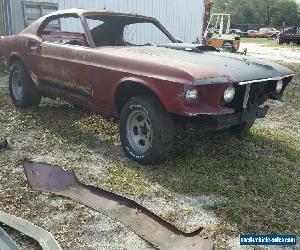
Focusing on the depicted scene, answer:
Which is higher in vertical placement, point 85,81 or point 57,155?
point 85,81

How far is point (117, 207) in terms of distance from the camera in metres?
3.42

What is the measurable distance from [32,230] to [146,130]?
182cm

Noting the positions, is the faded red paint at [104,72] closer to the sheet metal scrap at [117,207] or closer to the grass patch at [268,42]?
the sheet metal scrap at [117,207]

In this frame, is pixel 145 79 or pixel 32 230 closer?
pixel 32 230

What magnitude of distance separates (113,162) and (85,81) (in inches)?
46.1

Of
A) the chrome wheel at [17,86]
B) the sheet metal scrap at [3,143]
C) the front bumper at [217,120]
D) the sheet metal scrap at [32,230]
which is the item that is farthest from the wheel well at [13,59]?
the sheet metal scrap at [32,230]

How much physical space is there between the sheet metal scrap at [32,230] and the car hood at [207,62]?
1.96 m

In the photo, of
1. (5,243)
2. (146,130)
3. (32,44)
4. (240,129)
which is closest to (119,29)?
(32,44)

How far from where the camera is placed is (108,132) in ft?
17.5

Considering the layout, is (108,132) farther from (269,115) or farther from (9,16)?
(9,16)

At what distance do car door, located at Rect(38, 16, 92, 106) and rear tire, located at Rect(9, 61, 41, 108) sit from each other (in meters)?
0.42

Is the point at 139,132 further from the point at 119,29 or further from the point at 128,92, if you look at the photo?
the point at 119,29

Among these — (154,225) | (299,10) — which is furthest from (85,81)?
(299,10)

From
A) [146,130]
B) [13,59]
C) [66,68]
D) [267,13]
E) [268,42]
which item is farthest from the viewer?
[267,13]
